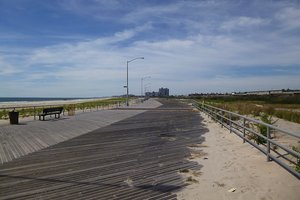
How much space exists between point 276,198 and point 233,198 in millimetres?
720

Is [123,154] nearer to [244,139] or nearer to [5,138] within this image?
[244,139]

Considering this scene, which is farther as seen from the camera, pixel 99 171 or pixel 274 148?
pixel 274 148

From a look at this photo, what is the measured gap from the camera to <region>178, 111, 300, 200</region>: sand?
274 inches

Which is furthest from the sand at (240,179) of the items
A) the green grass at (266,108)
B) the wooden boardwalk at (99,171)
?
the green grass at (266,108)

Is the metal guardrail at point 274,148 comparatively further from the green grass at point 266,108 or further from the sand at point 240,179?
the green grass at point 266,108

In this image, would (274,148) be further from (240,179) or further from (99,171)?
(99,171)

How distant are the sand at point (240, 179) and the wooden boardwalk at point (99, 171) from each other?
1.31 feet

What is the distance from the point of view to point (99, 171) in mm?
9023

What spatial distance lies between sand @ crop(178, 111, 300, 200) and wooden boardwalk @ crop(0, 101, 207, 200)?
1.31 ft

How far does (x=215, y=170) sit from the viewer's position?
359 inches

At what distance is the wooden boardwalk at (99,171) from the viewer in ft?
23.5

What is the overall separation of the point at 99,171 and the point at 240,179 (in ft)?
10.5

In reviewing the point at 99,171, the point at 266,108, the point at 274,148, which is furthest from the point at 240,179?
the point at 266,108

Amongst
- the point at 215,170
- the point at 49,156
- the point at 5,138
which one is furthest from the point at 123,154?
the point at 5,138
